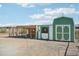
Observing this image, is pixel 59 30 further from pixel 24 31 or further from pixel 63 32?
pixel 24 31

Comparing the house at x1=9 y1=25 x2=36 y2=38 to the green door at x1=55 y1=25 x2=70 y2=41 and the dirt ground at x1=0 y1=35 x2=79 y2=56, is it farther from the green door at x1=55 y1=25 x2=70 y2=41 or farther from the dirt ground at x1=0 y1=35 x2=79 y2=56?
the green door at x1=55 y1=25 x2=70 y2=41

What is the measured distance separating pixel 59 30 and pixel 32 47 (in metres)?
0.28

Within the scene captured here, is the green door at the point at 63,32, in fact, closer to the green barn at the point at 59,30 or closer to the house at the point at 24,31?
the green barn at the point at 59,30

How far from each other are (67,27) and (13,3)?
0.52 m

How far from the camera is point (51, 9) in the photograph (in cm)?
169

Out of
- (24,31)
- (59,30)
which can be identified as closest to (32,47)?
(24,31)

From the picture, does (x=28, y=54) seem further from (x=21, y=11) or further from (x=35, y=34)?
(x=21, y=11)

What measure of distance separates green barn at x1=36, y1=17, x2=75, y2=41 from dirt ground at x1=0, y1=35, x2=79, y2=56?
45 mm

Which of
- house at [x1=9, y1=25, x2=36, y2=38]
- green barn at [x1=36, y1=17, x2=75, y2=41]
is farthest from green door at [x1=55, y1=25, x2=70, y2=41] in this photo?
house at [x1=9, y1=25, x2=36, y2=38]

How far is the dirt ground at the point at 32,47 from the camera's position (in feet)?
5.53

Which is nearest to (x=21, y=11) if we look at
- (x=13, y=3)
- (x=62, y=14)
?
(x=13, y=3)

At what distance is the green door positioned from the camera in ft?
5.52

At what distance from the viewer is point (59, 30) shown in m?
1.70

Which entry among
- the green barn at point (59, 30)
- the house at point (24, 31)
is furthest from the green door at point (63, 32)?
the house at point (24, 31)
